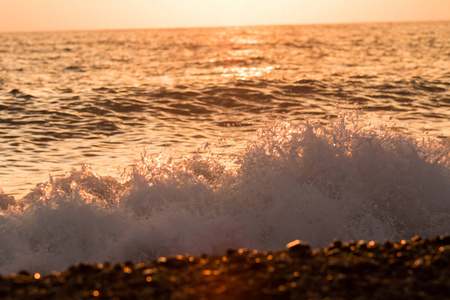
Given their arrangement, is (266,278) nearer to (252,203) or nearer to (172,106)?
(252,203)

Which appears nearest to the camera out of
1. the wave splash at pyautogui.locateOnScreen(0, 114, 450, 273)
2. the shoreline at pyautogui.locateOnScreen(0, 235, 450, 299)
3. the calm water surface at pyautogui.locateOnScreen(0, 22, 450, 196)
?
the shoreline at pyautogui.locateOnScreen(0, 235, 450, 299)

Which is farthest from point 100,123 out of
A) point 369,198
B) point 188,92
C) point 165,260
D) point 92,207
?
point 165,260

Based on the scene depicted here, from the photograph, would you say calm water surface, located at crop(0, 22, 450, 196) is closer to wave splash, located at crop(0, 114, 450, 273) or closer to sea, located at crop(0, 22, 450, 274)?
sea, located at crop(0, 22, 450, 274)

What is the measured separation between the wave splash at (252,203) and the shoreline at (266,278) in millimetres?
1880

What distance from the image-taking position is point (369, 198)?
26.6 feet

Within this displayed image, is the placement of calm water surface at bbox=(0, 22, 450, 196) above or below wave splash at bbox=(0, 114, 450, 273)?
above

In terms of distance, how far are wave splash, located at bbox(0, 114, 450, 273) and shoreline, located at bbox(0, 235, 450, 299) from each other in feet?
6.17

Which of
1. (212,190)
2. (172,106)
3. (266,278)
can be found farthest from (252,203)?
(172,106)

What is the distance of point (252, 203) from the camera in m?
7.84

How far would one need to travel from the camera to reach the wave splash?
705 centimetres

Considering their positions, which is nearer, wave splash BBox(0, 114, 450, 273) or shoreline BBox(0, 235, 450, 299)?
shoreline BBox(0, 235, 450, 299)

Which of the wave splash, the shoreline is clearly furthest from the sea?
the shoreline

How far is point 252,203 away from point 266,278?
126 inches

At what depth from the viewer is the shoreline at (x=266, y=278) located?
438cm
